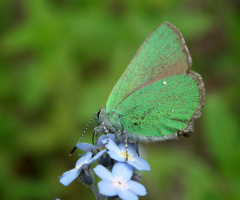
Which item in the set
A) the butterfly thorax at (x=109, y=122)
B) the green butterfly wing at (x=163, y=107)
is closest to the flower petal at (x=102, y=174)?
the butterfly thorax at (x=109, y=122)

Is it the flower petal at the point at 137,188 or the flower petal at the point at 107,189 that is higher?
the flower petal at the point at 107,189

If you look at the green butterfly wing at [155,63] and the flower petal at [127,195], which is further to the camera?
the green butterfly wing at [155,63]

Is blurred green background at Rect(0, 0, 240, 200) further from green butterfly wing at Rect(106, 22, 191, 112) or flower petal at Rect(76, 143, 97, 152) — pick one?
flower petal at Rect(76, 143, 97, 152)

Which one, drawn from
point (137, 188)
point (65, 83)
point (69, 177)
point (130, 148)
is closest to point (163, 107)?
point (130, 148)

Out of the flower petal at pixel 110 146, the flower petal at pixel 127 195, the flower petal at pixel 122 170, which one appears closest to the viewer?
the flower petal at pixel 127 195

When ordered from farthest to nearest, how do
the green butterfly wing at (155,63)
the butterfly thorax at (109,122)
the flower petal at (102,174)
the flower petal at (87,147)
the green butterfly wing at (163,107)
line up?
1. the green butterfly wing at (155,63)
2. the green butterfly wing at (163,107)
3. the butterfly thorax at (109,122)
4. the flower petal at (87,147)
5. the flower petal at (102,174)

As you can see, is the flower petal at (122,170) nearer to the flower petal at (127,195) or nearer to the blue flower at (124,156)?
the blue flower at (124,156)

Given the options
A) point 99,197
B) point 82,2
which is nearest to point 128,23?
point 82,2
